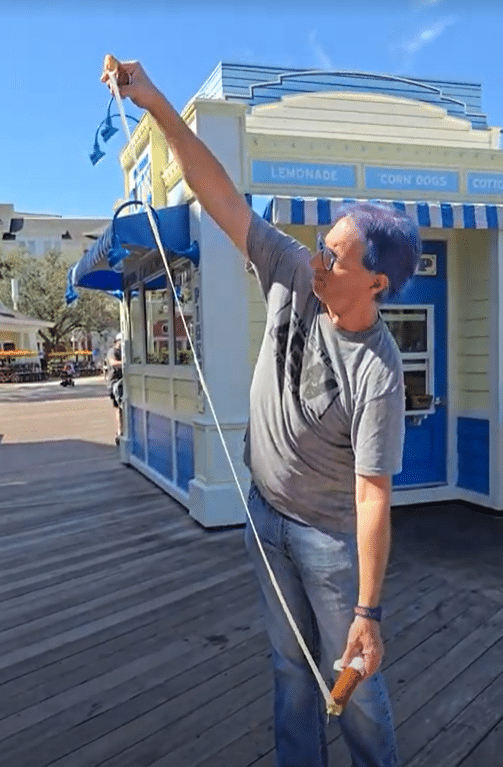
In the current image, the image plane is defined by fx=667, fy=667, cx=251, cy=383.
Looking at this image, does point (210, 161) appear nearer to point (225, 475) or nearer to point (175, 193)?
point (225, 475)

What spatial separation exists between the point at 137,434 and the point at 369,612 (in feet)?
20.9

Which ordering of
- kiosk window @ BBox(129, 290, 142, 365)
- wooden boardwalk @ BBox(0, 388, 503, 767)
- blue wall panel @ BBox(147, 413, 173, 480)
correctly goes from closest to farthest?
wooden boardwalk @ BBox(0, 388, 503, 767) < blue wall panel @ BBox(147, 413, 173, 480) < kiosk window @ BBox(129, 290, 142, 365)

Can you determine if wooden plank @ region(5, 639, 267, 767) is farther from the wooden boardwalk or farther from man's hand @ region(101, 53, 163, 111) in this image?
man's hand @ region(101, 53, 163, 111)

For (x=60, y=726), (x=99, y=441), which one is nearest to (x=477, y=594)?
(x=60, y=726)

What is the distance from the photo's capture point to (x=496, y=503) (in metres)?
5.18

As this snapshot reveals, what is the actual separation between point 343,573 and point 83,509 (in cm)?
461

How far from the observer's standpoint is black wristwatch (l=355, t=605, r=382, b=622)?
56.9 inches

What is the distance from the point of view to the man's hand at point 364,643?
4.72 feet

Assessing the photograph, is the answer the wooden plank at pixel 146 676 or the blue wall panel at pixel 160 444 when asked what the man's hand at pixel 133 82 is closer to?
the wooden plank at pixel 146 676

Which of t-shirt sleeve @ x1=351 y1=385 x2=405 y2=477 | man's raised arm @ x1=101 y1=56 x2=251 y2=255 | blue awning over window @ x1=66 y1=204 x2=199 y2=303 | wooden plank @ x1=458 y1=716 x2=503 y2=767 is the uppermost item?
blue awning over window @ x1=66 y1=204 x2=199 y2=303

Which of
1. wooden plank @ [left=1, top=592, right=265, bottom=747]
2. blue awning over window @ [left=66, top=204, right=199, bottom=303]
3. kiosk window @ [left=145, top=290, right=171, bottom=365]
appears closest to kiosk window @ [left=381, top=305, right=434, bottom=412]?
blue awning over window @ [left=66, top=204, right=199, bottom=303]

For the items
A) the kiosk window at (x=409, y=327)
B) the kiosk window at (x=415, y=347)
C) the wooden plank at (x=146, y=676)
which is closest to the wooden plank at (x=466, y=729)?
the wooden plank at (x=146, y=676)

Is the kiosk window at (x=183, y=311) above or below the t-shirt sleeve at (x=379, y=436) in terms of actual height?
above

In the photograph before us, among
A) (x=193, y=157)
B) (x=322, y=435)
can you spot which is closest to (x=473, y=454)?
(x=322, y=435)
